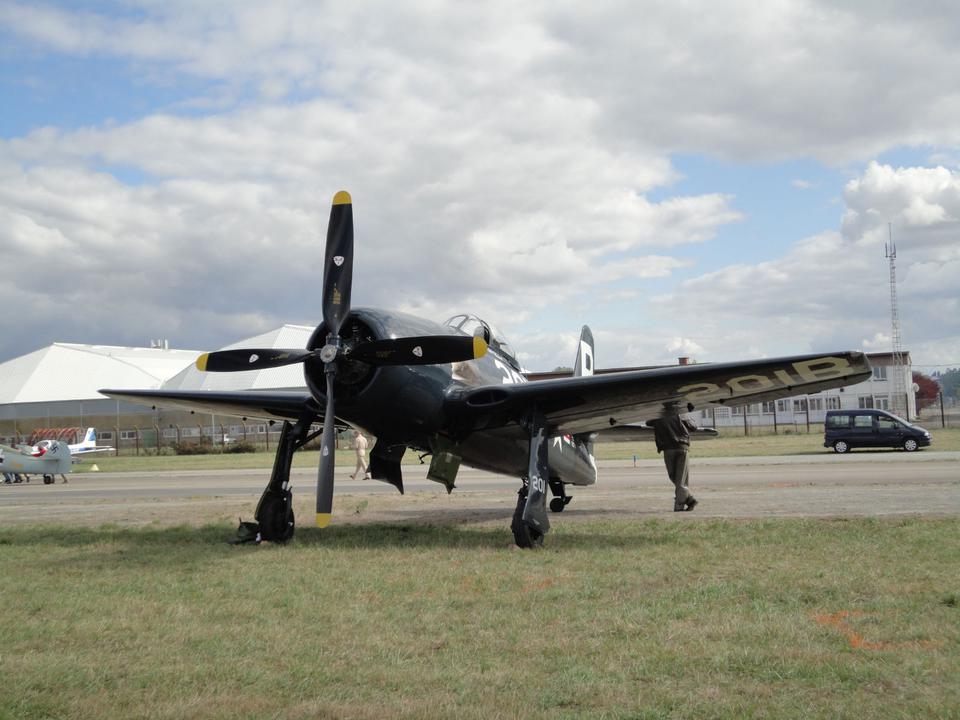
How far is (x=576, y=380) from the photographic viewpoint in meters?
10.4

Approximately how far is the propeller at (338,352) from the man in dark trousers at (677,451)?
5878 millimetres

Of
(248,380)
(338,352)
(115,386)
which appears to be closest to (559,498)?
(338,352)

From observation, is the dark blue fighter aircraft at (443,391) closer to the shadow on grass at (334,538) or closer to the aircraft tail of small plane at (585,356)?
the shadow on grass at (334,538)

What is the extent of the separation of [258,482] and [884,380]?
60.4 metres

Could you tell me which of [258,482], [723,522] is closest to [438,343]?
[723,522]

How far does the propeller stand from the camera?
368 inches

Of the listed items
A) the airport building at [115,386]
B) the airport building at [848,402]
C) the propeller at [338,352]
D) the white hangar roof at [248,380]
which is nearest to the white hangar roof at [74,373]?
the airport building at [115,386]

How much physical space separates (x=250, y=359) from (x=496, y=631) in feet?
18.8

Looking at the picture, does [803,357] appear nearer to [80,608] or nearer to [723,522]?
[723,522]

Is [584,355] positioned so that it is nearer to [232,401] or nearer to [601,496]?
[601,496]

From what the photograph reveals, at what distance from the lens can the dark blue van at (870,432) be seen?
112 feet

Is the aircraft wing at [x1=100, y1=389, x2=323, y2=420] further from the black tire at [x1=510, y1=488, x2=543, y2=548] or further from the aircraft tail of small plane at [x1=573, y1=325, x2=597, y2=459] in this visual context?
the aircraft tail of small plane at [x1=573, y1=325, x2=597, y2=459]

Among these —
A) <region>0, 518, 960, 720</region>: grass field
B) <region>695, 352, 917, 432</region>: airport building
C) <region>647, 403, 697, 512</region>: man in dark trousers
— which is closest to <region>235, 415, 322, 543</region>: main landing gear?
<region>0, 518, 960, 720</region>: grass field

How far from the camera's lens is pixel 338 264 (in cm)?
1007
